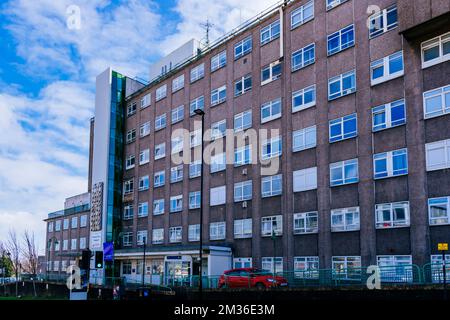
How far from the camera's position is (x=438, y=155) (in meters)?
28.4

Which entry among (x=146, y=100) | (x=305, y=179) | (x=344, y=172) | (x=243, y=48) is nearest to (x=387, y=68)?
(x=344, y=172)

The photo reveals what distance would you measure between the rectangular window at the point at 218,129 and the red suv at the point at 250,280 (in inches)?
632

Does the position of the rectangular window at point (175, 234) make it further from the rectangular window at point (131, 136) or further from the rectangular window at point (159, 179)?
the rectangular window at point (131, 136)

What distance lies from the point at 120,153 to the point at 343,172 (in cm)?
3485

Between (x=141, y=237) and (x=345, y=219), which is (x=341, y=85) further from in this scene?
(x=141, y=237)

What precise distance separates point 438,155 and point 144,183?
116 ft

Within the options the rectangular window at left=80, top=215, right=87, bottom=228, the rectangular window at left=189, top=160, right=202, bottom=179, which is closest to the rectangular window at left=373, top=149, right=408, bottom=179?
the rectangular window at left=189, top=160, right=202, bottom=179

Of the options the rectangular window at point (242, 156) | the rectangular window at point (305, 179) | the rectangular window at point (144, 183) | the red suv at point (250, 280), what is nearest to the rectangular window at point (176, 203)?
the rectangular window at point (144, 183)

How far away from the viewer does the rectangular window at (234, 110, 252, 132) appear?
4272cm

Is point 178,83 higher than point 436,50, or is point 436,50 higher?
point 178,83

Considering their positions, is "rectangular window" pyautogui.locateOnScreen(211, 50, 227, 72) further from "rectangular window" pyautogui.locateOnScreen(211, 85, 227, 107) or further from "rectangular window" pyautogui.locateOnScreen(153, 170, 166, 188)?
"rectangular window" pyautogui.locateOnScreen(153, 170, 166, 188)
